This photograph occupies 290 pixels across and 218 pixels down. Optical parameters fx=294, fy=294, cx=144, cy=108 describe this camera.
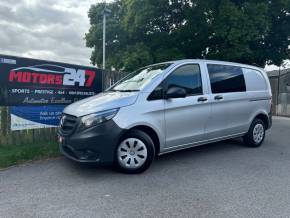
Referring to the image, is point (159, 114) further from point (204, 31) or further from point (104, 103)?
point (204, 31)

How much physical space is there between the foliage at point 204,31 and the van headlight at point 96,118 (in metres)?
13.3

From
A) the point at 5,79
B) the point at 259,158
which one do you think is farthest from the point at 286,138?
the point at 5,79

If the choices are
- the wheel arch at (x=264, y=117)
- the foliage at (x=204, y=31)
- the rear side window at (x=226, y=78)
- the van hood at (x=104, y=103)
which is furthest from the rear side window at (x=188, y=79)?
the foliage at (x=204, y=31)

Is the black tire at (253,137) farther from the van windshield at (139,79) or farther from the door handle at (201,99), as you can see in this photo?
the van windshield at (139,79)

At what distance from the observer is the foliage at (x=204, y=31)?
648 inches

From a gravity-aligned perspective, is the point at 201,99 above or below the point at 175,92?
below

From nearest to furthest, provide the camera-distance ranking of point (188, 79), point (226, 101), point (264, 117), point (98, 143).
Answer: point (98, 143), point (188, 79), point (226, 101), point (264, 117)

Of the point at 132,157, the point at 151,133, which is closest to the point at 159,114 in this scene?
the point at 151,133

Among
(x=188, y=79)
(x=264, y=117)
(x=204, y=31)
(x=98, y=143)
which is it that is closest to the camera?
(x=98, y=143)

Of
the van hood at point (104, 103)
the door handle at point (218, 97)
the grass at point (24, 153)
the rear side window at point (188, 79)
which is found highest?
the rear side window at point (188, 79)

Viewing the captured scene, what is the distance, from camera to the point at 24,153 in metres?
6.04

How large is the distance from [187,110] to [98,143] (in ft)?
5.98

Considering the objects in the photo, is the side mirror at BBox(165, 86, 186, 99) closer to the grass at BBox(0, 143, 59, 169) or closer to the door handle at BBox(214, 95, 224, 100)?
the door handle at BBox(214, 95, 224, 100)

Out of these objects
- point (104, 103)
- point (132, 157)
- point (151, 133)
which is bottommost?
point (132, 157)
